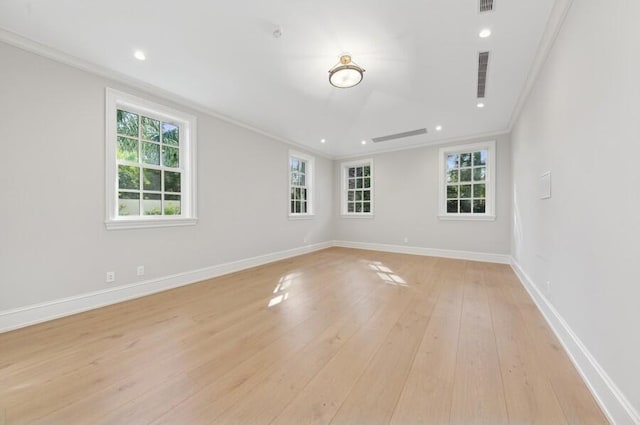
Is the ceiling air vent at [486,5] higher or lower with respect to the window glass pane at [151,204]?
higher

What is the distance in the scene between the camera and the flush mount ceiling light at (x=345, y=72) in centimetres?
268

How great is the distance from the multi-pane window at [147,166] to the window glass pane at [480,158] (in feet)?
19.0

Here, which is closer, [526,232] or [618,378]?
[618,378]

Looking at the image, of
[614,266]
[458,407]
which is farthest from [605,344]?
[458,407]

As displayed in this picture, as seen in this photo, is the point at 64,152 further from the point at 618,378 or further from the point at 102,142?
the point at 618,378

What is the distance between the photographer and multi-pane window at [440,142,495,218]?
509 centimetres

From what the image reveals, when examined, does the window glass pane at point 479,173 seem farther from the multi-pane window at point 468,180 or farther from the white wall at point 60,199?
the white wall at point 60,199

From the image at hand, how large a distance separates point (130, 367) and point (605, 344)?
2992 millimetres

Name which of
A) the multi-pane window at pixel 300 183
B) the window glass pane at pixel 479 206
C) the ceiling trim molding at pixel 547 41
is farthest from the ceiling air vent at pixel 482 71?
the multi-pane window at pixel 300 183

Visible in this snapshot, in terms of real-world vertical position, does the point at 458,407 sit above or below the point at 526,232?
below

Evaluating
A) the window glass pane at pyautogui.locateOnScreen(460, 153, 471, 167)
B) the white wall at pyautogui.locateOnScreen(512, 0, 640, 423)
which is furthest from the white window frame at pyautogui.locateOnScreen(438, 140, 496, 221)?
the white wall at pyautogui.locateOnScreen(512, 0, 640, 423)

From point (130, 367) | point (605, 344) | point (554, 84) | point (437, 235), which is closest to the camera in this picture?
point (605, 344)

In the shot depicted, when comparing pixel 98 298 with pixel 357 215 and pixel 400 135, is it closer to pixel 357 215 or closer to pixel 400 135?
pixel 357 215

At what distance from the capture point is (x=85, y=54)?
99.7 inches
